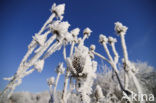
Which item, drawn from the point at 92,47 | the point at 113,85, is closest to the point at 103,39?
the point at 92,47

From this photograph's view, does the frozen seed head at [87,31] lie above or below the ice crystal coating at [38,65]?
A: above

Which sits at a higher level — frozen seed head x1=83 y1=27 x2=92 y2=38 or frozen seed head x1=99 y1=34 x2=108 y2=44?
frozen seed head x1=83 y1=27 x2=92 y2=38

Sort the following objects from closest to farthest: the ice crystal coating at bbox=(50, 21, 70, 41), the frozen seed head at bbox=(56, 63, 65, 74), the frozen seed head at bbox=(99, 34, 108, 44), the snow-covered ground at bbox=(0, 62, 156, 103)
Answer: the ice crystal coating at bbox=(50, 21, 70, 41) → the frozen seed head at bbox=(56, 63, 65, 74) → the frozen seed head at bbox=(99, 34, 108, 44) → the snow-covered ground at bbox=(0, 62, 156, 103)

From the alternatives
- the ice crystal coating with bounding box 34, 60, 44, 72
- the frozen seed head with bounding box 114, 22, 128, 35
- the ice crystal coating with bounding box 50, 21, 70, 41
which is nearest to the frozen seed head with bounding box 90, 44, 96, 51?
the frozen seed head with bounding box 114, 22, 128, 35

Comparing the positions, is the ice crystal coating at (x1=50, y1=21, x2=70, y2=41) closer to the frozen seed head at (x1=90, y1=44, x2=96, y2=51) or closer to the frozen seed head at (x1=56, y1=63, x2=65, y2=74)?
the frozen seed head at (x1=56, y1=63, x2=65, y2=74)

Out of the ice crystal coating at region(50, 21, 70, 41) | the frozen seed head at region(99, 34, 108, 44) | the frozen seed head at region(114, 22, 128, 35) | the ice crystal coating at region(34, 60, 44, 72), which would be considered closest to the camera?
the ice crystal coating at region(34, 60, 44, 72)

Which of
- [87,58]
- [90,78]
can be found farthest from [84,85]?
[87,58]

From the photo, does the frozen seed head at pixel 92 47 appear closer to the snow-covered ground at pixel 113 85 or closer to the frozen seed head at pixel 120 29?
the frozen seed head at pixel 120 29

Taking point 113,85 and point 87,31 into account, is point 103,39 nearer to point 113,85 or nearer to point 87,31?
point 87,31

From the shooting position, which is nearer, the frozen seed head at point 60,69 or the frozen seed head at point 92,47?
→ the frozen seed head at point 60,69

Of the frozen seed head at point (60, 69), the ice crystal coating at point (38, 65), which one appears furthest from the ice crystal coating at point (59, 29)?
the frozen seed head at point (60, 69)

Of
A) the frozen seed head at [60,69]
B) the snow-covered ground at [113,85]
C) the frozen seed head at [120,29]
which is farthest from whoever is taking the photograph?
the snow-covered ground at [113,85]

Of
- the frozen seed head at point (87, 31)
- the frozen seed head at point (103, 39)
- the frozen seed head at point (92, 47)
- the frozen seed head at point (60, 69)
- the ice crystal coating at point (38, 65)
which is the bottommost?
the ice crystal coating at point (38, 65)

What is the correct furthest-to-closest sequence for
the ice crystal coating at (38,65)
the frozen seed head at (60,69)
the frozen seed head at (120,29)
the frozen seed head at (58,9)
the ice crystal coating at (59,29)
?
the frozen seed head at (120,29), the frozen seed head at (60,69), the frozen seed head at (58,9), the ice crystal coating at (59,29), the ice crystal coating at (38,65)
